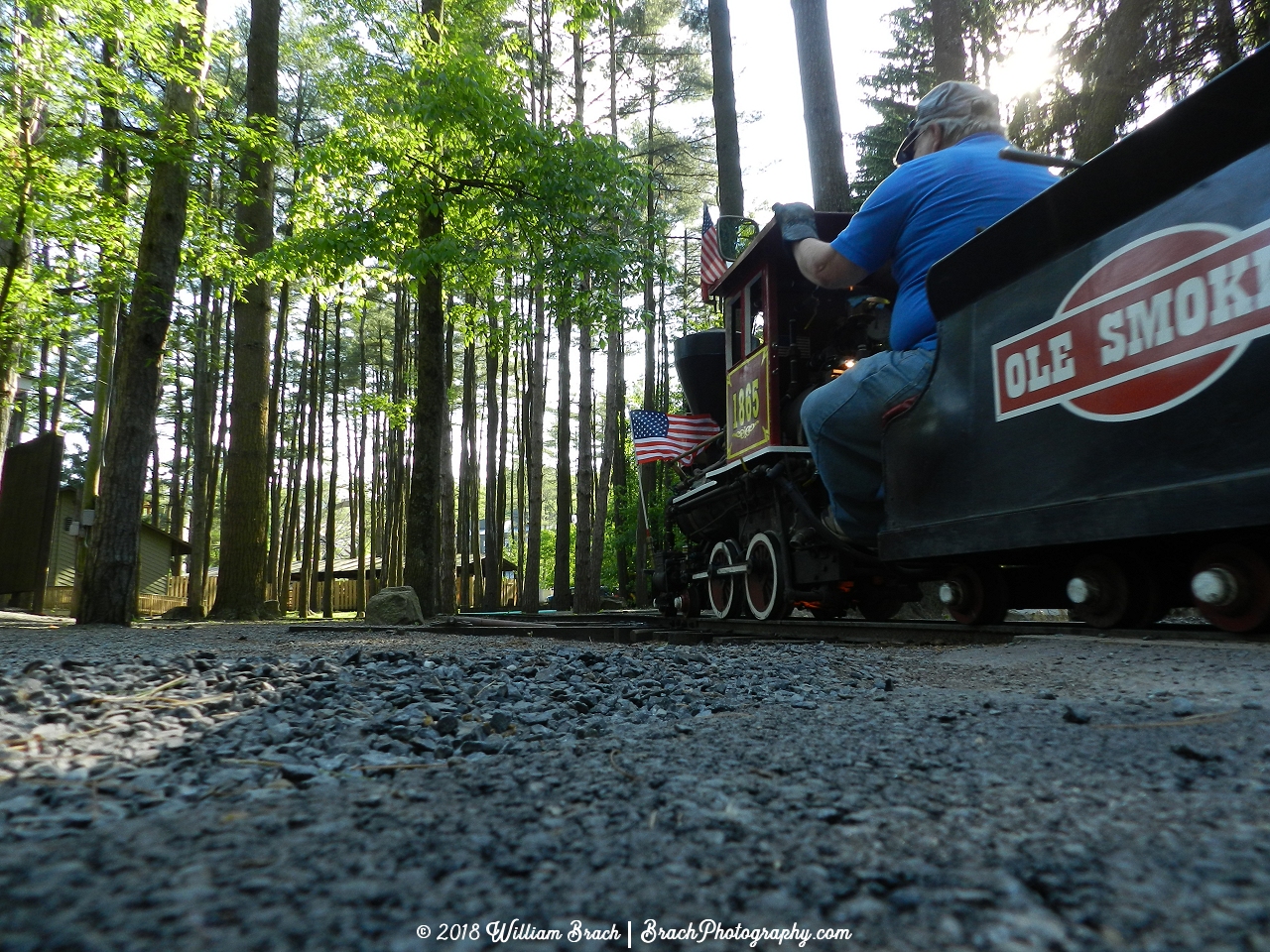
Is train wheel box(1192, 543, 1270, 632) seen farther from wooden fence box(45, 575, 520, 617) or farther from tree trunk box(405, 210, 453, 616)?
wooden fence box(45, 575, 520, 617)

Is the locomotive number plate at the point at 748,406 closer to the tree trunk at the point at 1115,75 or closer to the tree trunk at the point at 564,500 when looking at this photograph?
the tree trunk at the point at 1115,75

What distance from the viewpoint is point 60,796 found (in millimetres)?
1245

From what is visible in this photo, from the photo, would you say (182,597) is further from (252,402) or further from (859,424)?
(859,424)

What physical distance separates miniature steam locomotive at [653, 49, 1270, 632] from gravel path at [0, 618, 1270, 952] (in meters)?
0.71

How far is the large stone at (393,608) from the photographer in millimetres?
7316

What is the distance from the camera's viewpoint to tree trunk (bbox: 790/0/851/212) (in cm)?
880

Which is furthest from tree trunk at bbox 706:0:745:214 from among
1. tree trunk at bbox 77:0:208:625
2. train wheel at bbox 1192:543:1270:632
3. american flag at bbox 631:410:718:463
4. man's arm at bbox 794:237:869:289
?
train wheel at bbox 1192:543:1270:632

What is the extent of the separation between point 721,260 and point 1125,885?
7614 millimetres

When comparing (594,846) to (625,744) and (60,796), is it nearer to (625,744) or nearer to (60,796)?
(625,744)

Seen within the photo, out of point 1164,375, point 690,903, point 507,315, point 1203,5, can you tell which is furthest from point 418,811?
point 1203,5

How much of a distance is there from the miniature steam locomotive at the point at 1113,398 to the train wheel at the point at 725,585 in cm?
224

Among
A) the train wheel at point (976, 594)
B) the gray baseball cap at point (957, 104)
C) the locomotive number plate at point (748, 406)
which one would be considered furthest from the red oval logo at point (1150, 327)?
the locomotive number plate at point (748, 406)

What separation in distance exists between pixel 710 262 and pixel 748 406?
2.28 m

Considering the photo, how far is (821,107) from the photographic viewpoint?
8977mm
